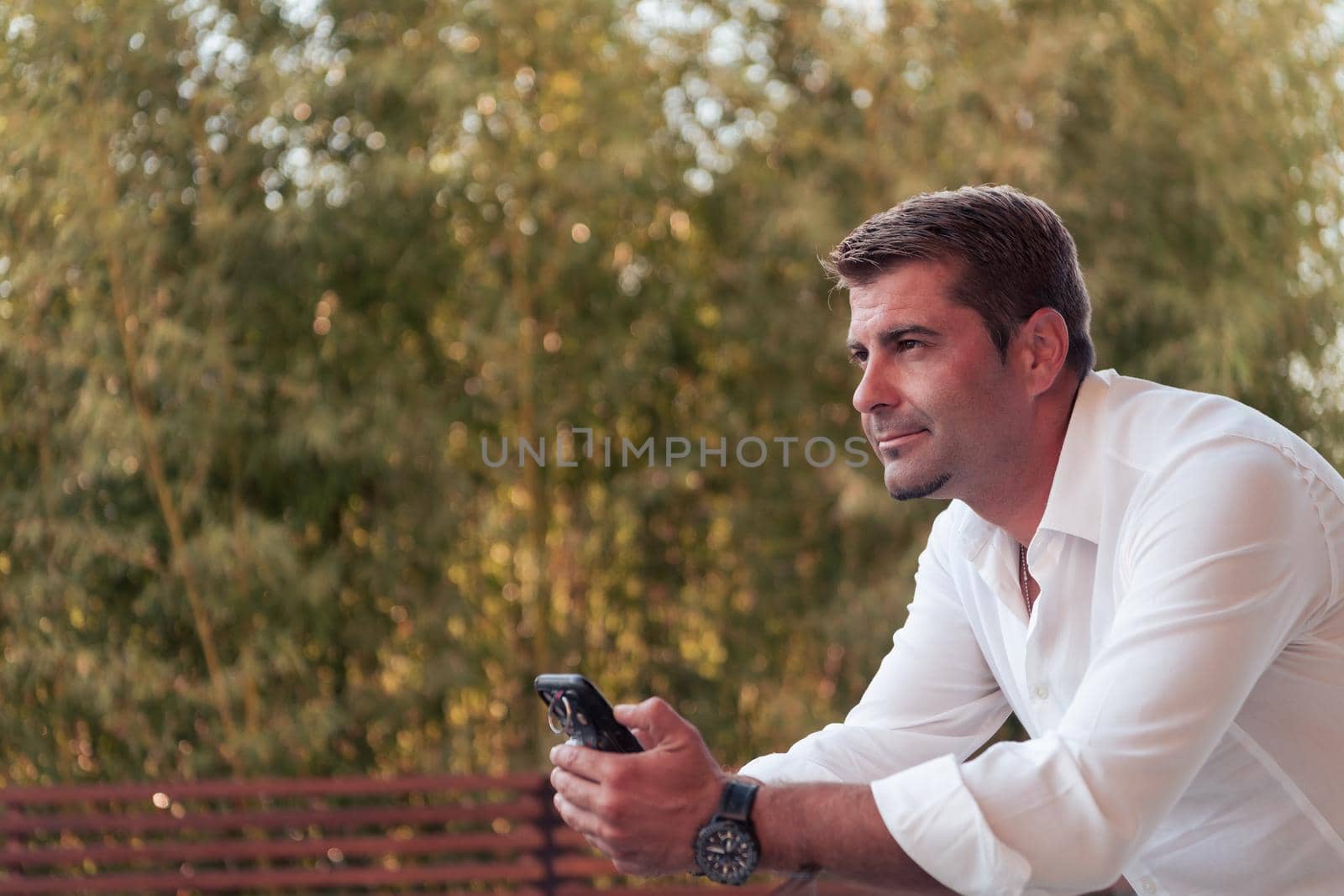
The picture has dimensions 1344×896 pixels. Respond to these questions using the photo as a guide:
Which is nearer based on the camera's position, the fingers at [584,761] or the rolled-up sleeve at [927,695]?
the fingers at [584,761]

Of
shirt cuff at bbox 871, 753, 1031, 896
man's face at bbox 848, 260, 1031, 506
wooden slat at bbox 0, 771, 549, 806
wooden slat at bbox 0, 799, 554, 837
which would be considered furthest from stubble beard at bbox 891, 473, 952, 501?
wooden slat at bbox 0, 799, 554, 837

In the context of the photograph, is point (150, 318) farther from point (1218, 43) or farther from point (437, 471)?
point (1218, 43)

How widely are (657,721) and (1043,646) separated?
476 millimetres

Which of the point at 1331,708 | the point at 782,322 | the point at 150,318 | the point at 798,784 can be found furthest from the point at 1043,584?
the point at 150,318

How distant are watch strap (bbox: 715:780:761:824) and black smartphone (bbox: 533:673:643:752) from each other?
0.10 m

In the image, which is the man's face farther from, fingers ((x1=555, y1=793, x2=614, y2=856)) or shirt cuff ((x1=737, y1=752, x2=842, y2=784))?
fingers ((x1=555, y1=793, x2=614, y2=856))

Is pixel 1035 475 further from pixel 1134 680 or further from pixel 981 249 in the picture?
pixel 1134 680

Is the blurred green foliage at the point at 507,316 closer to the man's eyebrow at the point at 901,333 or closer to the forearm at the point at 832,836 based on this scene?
the man's eyebrow at the point at 901,333

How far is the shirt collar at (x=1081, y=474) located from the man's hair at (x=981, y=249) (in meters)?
0.10

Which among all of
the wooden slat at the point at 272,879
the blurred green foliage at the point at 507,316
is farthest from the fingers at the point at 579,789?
the wooden slat at the point at 272,879

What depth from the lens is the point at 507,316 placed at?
4.14 m

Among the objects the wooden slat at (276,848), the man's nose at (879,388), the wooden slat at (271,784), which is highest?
the man's nose at (879,388)

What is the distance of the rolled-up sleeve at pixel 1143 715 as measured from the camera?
3.33 ft

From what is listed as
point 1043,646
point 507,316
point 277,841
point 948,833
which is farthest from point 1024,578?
point 277,841
